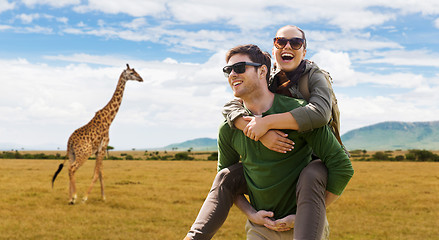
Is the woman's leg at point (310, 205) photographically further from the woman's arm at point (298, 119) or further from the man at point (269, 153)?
the woman's arm at point (298, 119)

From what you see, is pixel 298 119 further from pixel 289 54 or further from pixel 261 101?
pixel 289 54

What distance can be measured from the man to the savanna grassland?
7125 mm

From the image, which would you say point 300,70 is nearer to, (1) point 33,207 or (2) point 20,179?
(1) point 33,207

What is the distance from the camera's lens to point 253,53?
10.1 feet

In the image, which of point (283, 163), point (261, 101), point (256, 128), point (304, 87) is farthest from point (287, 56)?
point (283, 163)

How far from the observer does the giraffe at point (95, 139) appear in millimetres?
13767

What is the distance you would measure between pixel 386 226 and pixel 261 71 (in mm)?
9938

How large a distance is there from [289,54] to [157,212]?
10545 millimetres

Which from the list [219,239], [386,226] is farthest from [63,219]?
[386,226]

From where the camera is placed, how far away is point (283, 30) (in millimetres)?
3199

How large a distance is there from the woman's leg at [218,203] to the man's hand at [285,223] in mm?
359

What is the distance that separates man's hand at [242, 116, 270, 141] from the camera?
2855 mm

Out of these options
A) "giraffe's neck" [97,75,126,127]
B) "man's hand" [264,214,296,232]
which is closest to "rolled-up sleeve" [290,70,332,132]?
"man's hand" [264,214,296,232]

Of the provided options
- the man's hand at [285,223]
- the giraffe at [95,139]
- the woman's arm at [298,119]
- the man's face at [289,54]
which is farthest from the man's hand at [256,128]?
the giraffe at [95,139]
